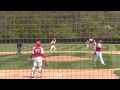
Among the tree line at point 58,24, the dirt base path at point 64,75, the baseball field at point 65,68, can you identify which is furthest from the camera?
the baseball field at point 65,68

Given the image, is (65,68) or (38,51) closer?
(38,51)

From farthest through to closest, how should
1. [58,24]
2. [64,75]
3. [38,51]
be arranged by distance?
[64,75]
[38,51]
[58,24]

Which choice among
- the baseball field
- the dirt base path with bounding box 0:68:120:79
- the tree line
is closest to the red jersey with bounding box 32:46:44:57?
the baseball field

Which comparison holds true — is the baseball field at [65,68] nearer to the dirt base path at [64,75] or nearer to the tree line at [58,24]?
the dirt base path at [64,75]

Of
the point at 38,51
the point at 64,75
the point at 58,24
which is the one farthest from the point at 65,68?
the point at 58,24

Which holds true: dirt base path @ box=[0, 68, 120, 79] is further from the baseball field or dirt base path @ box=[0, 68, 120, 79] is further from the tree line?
the tree line

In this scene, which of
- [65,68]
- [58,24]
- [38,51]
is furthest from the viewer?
[65,68]

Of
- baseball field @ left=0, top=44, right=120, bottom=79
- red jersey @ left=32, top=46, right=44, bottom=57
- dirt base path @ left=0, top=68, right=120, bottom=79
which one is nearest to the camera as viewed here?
red jersey @ left=32, top=46, right=44, bottom=57

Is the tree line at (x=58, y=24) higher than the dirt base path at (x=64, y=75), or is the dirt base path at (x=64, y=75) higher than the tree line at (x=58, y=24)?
the tree line at (x=58, y=24)

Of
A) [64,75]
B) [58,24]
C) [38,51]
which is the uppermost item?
[58,24]

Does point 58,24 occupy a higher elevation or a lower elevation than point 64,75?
higher

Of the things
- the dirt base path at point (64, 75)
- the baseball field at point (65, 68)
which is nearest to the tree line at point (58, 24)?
the baseball field at point (65, 68)

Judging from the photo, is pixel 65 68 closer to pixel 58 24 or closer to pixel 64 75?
pixel 64 75

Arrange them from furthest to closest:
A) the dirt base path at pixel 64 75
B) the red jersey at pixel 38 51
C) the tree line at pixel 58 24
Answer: the dirt base path at pixel 64 75
the red jersey at pixel 38 51
the tree line at pixel 58 24
